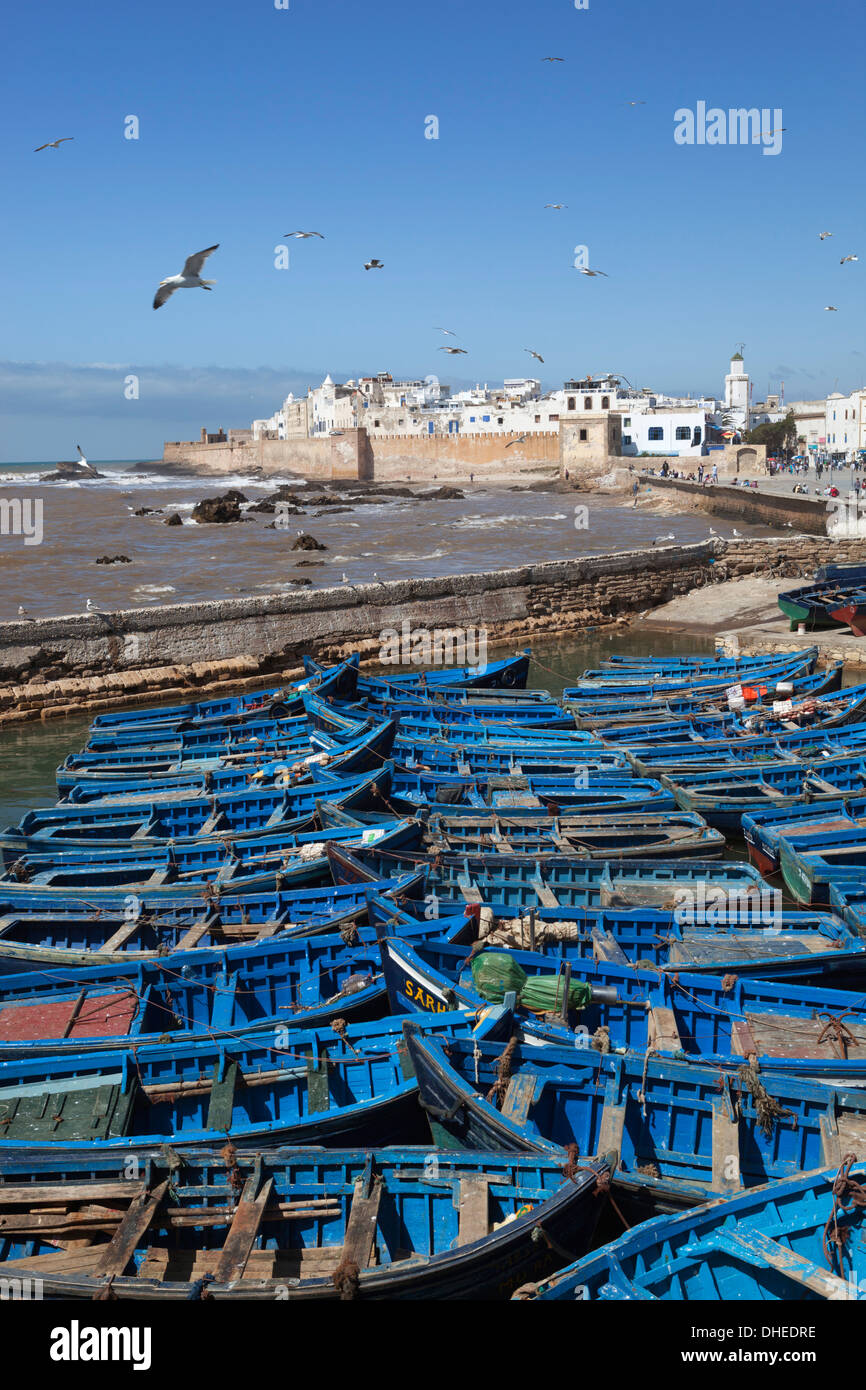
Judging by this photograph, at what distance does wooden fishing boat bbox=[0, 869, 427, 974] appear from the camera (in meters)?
8.68

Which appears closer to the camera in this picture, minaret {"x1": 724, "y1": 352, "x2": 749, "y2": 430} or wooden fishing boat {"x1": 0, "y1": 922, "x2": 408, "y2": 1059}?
wooden fishing boat {"x1": 0, "y1": 922, "x2": 408, "y2": 1059}

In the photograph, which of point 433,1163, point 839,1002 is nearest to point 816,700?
point 839,1002

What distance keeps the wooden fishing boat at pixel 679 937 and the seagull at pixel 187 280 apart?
31.6 feet

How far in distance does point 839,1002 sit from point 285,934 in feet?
14.3

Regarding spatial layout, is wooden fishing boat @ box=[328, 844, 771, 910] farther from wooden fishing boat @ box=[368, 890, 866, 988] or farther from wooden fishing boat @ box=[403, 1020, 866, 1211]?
wooden fishing boat @ box=[403, 1020, 866, 1211]

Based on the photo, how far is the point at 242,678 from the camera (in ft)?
72.2

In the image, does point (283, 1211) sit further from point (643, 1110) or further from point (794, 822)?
point (794, 822)

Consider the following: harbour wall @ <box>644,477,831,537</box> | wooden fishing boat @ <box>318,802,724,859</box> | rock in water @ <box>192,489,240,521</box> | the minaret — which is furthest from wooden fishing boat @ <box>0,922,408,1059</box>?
the minaret

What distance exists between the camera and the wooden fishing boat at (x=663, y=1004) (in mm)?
7172

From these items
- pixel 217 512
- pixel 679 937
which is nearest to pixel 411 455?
pixel 217 512

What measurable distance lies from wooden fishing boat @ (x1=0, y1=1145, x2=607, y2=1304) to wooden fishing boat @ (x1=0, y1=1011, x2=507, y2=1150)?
494 mm
